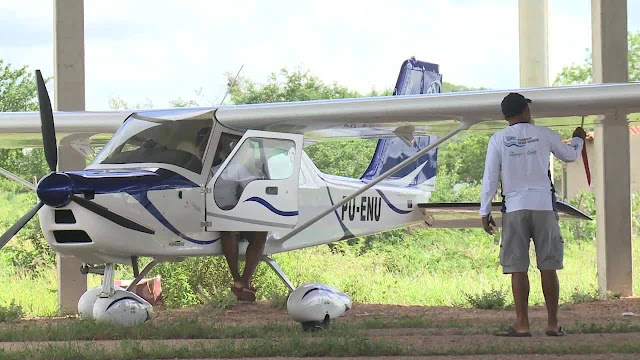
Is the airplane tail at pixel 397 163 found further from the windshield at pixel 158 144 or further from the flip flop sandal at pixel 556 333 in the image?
the flip flop sandal at pixel 556 333

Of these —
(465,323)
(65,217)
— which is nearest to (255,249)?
(65,217)

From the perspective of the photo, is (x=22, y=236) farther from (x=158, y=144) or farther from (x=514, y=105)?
(x=514, y=105)

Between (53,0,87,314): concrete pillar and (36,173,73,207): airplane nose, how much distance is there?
4088 millimetres

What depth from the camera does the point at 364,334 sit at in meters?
7.25

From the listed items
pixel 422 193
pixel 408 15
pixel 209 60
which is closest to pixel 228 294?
pixel 422 193

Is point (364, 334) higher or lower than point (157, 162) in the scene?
lower

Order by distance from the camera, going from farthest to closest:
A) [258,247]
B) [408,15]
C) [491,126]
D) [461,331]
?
1. [408,15]
2. [491,126]
3. [258,247]
4. [461,331]

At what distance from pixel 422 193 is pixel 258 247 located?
3.81 m

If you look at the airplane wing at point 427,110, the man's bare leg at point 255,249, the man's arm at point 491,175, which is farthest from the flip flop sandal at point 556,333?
the man's bare leg at point 255,249

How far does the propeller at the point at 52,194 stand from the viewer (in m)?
7.39

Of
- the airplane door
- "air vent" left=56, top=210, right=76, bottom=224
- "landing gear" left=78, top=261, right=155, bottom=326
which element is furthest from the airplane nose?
the airplane door

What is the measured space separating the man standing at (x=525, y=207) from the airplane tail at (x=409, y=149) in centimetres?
517

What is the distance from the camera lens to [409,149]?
12648 mm

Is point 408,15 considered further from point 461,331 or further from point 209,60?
point 461,331
